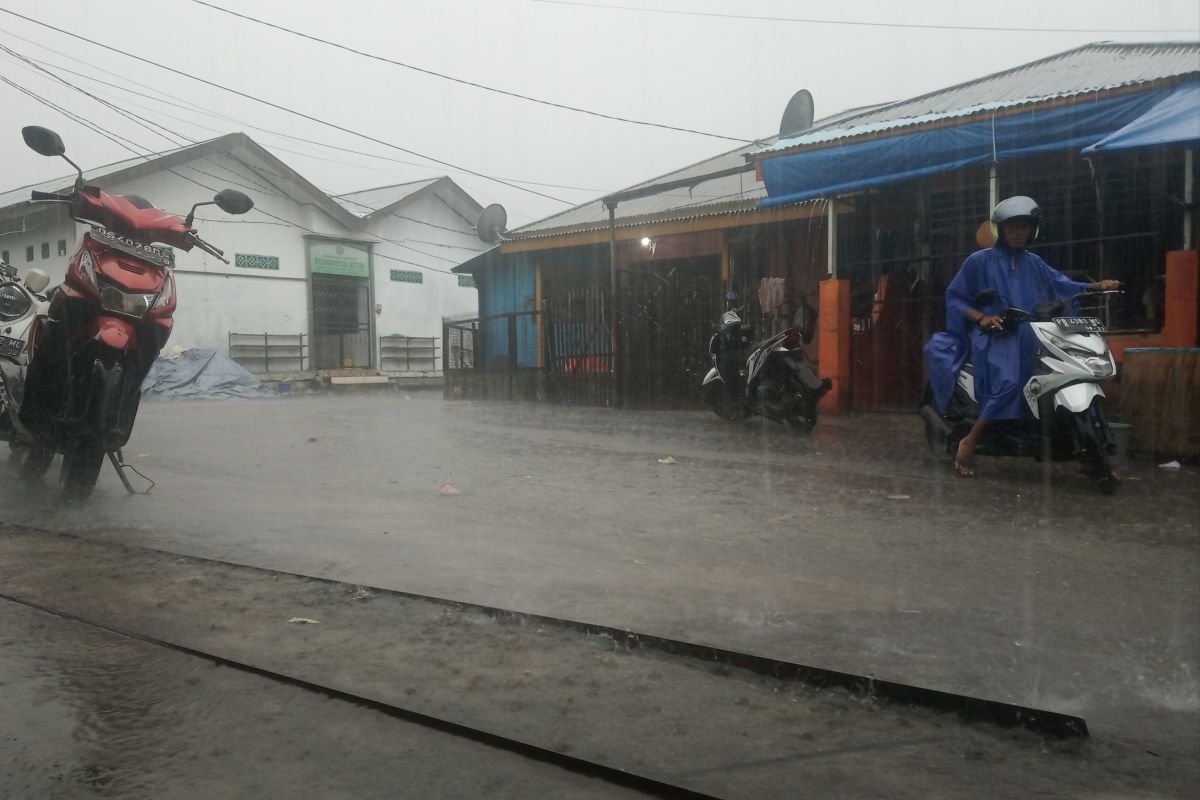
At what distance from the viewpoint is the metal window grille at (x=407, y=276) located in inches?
1085

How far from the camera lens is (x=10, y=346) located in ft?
21.1

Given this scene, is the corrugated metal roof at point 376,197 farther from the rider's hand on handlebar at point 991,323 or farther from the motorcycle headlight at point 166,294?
the rider's hand on handlebar at point 991,323

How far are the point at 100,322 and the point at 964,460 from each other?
5.43 m

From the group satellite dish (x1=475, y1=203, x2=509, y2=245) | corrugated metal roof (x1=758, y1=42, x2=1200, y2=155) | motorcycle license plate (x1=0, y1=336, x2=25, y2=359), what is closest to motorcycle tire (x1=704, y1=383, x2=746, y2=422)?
corrugated metal roof (x1=758, y1=42, x2=1200, y2=155)

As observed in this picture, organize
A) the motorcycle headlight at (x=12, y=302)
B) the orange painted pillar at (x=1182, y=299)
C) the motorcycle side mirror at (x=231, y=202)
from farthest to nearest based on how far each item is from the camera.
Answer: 1. the orange painted pillar at (x=1182, y=299)
2. the motorcycle headlight at (x=12, y=302)
3. the motorcycle side mirror at (x=231, y=202)

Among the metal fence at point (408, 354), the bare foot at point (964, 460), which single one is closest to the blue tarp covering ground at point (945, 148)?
the bare foot at point (964, 460)

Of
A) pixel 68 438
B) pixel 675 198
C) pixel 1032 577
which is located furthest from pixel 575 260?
pixel 1032 577

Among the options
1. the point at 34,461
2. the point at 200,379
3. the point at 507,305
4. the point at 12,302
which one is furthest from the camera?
the point at 200,379

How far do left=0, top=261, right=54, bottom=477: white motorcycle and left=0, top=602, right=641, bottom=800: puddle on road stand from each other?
12.6 ft

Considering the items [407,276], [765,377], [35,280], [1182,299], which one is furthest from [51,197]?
[407,276]

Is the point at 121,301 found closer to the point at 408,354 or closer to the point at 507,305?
the point at 507,305

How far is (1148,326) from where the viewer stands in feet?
31.6

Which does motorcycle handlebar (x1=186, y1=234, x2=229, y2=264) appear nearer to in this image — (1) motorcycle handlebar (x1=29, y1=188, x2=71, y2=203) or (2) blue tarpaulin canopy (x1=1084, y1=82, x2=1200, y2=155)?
(1) motorcycle handlebar (x1=29, y1=188, x2=71, y2=203)

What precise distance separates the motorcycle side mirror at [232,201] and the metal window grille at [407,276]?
22169 millimetres
